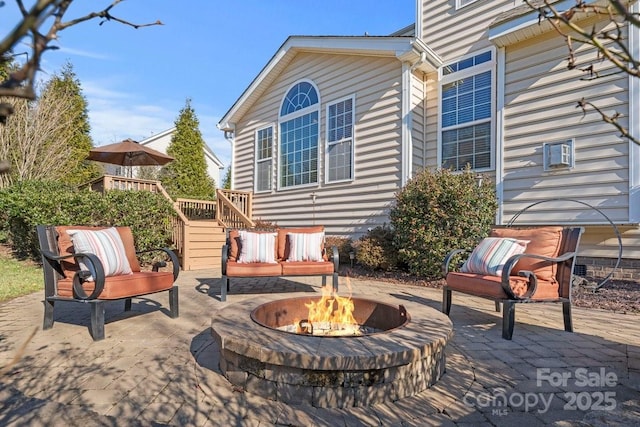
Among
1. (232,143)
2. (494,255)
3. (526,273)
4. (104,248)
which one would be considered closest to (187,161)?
(232,143)

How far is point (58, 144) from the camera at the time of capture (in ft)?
34.3

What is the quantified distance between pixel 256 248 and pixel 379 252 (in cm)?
261

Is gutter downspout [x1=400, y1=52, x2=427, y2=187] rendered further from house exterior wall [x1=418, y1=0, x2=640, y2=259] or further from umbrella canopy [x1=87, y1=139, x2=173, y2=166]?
umbrella canopy [x1=87, y1=139, x2=173, y2=166]

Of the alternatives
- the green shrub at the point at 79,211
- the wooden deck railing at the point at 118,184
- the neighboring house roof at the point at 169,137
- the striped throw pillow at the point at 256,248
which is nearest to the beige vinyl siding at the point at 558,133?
the striped throw pillow at the point at 256,248

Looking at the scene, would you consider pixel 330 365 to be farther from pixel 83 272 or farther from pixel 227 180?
pixel 227 180

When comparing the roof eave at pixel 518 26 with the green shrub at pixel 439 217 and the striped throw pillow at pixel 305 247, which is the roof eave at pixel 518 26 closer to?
the green shrub at pixel 439 217

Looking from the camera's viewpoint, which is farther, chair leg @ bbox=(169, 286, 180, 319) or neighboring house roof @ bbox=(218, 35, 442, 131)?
neighboring house roof @ bbox=(218, 35, 442, 131)

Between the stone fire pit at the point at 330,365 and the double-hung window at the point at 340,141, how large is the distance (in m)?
6.32

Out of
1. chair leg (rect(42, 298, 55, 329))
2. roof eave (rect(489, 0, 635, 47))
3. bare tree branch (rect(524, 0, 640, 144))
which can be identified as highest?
roof eave (rect(489, 0, 635, 47))

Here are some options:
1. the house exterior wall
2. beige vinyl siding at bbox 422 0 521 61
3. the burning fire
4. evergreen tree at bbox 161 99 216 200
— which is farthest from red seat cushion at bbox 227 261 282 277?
evergreen tree at bbox 161 99 216 200

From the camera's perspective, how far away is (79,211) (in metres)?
6.77

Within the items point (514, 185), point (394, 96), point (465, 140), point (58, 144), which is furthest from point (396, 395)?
point (58, 144)

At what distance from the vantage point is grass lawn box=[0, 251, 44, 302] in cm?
489

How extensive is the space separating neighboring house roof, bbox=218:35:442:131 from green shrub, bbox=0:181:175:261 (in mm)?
4584
